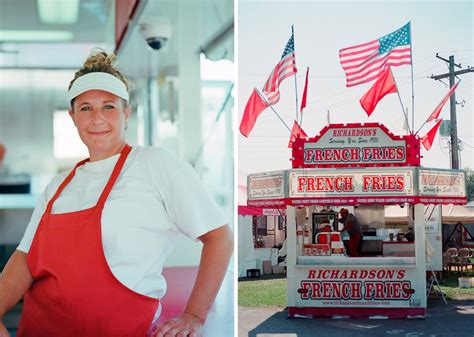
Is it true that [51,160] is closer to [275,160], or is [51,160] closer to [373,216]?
[275,160]

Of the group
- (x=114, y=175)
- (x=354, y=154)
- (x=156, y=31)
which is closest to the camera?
(x=114, y=175)

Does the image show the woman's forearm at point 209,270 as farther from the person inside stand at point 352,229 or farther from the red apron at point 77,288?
the person inside stand at point 352,229

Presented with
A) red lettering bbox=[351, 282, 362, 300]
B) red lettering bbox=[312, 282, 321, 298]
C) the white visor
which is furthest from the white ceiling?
the white visor

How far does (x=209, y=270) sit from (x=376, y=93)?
8.96ft

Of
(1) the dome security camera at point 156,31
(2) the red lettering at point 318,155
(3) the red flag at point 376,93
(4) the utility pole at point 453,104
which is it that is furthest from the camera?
(1) the dome security camera at point 156,31

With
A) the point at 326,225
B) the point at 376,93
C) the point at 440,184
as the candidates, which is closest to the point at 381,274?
the point at 326,225

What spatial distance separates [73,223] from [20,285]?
220mm

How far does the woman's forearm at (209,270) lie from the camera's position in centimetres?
172

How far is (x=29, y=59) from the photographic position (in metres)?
5.86

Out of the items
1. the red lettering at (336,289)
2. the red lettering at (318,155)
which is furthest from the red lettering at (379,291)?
the red lettering at (318,155)

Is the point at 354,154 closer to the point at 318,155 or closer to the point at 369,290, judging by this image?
the point at 318,155

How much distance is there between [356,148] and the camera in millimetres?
4562

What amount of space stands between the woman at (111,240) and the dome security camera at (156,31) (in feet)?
9.56

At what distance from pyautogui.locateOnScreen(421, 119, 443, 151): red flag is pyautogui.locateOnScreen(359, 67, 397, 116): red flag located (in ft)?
1.03
